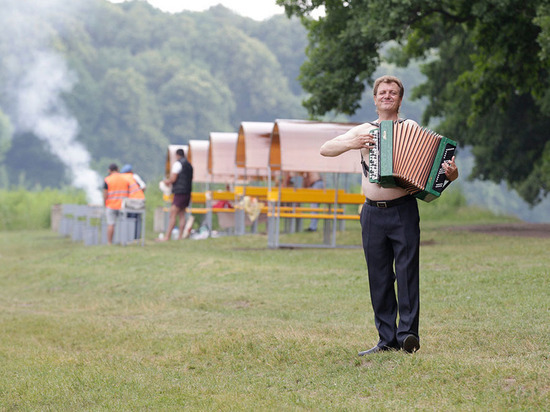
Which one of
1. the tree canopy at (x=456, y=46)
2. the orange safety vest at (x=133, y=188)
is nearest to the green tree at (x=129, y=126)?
the tree canopy at (x=456, y=46)

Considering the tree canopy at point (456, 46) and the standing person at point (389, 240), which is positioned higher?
the tree canopy at point (456, 46)

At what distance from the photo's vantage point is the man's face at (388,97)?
7020mm

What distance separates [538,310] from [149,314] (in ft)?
14.4

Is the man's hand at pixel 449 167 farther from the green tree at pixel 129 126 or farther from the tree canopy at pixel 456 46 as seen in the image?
the green tree at pixel 129 126

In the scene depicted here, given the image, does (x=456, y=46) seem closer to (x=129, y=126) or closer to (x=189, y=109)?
(x=129, y=126)

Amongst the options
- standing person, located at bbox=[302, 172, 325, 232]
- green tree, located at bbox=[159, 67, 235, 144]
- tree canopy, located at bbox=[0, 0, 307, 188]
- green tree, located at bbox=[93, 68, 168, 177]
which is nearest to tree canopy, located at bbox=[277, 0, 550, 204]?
standing person, located at bbox=[302, 172, 325, 232]

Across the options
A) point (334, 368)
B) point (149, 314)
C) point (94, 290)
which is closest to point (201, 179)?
point (94, 290)

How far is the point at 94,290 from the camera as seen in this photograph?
14359mm

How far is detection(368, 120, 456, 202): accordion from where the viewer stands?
22.1ft

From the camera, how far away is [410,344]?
712 cm

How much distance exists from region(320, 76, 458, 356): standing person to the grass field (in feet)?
0.75

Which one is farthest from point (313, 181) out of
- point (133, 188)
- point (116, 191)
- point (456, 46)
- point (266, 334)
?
point (266, 334)

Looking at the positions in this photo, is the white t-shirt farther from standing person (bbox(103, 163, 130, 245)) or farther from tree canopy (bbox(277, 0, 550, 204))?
tree canopy (bbox(277, 0, 550, 204))

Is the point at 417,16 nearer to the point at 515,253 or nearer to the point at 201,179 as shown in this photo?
the point at 515,253
